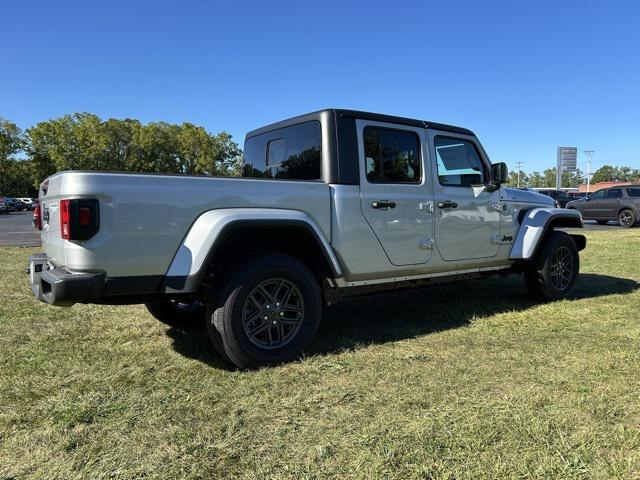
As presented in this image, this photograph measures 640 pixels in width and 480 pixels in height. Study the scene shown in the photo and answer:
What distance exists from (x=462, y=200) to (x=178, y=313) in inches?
114

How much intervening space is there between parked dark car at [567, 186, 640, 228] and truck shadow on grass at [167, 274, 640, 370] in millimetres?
14417

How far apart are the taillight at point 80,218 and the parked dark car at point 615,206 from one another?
21.0 meters

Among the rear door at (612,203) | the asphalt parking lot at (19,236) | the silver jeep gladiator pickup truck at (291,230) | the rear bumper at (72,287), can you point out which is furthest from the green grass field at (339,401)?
the rear door at (612,203)

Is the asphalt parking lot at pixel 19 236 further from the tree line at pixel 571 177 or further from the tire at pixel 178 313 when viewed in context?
the tree line at pixel 571 177

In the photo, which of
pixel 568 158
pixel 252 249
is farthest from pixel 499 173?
pixel 568 158

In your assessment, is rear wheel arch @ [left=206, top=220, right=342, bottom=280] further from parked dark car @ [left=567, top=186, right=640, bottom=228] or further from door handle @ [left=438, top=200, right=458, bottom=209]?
parked dark car @ [left=567, top=186, right=640, bottom=228]

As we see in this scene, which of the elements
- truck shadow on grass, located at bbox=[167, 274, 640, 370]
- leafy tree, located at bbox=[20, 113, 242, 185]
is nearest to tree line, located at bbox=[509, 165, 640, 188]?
leafy tree, located at bbox=[20, 113, 242, 185]

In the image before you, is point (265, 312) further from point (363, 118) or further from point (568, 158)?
point (568, 158)

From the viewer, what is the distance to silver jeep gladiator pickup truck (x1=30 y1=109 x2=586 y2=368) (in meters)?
3.04

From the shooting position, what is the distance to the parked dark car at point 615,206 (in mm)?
19281

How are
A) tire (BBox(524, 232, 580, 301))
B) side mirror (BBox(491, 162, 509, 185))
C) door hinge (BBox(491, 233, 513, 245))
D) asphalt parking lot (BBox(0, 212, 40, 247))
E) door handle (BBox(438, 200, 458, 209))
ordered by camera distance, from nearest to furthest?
door handle (BBox(438, 200, 458, 209)) → side mirror (BBox(491, 162, 509, 185)) → door hinge (BBox(491, 233, 513, 245)) → tire (BBox(524, 232, 580, 301)) → asphalt parking lot (BBox(0, 212, 40, 247))

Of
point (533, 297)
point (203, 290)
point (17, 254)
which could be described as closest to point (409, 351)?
point (203, 290)

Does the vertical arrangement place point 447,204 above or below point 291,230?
above

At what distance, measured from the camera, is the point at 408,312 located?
5.28 metres
